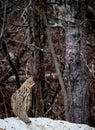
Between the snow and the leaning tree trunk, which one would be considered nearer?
the snow

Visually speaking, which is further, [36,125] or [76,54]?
[76,54]

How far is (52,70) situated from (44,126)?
158 inches

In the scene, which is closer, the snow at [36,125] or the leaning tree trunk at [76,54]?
the snow at [36,125]

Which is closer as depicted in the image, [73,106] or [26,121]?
[26,121]

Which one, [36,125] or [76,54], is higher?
[76,54]

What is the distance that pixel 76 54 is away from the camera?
6488 mm

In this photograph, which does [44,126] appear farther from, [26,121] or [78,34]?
[78,34]

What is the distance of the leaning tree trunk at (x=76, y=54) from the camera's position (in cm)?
650

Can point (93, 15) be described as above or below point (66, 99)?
above

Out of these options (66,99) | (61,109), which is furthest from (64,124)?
(61,109)

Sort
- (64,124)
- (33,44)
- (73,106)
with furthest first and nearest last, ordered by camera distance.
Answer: (33,44)
(73,106)
(64,124)

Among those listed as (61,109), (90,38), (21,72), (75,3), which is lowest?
(61,109)

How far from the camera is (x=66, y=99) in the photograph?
242 inches

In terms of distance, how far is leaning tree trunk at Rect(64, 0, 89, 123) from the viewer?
650cm
